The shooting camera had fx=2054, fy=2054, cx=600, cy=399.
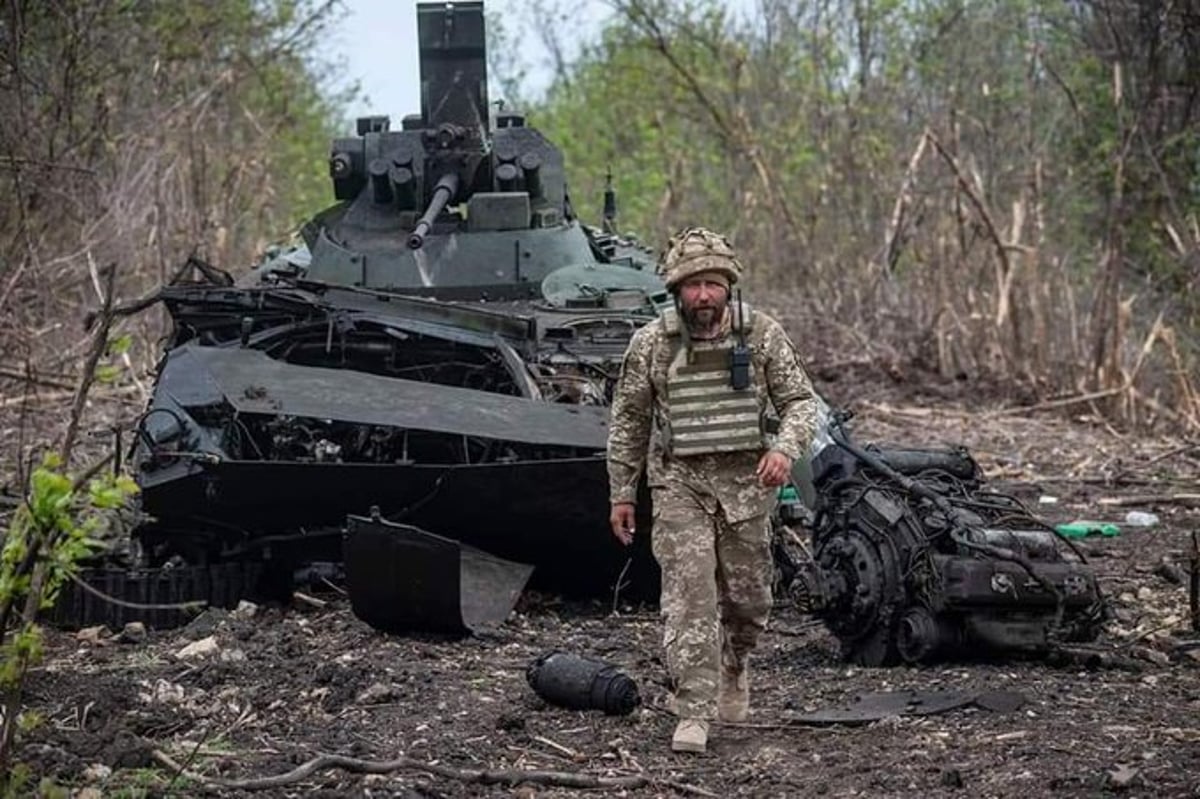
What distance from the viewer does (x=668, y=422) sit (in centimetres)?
686

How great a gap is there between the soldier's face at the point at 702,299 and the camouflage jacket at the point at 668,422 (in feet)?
0.29

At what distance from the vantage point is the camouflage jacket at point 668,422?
6.83 m

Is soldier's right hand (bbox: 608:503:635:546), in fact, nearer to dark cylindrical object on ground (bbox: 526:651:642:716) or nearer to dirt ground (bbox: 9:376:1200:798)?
dark cylindrical object on ground (bbox: 526:651:642:716)

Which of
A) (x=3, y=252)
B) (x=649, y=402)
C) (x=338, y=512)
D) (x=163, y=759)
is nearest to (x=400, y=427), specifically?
(x=338, y=512)

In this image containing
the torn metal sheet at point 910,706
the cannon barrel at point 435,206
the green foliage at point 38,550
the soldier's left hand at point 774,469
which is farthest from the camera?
the cannon barrel at point 435,206

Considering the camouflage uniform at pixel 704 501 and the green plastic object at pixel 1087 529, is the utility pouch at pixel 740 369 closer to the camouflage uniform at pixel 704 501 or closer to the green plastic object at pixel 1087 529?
the camouflage uniform at pixel 704 501

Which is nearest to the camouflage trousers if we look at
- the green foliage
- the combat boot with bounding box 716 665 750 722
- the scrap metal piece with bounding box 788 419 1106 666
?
the combat boot with bounding box 716 665 750 722

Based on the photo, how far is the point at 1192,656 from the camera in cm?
797

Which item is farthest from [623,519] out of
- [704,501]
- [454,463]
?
[454,463]

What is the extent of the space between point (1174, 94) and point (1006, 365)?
2.98 meters

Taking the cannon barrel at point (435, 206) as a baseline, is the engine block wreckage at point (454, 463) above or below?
below

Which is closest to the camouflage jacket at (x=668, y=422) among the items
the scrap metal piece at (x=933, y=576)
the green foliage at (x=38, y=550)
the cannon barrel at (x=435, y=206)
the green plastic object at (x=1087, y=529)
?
the scrap metal piece at (x=933, y=576)

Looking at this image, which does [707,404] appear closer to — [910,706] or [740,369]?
[740,369]

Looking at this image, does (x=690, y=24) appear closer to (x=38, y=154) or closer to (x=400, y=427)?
(x=38, y=154)
